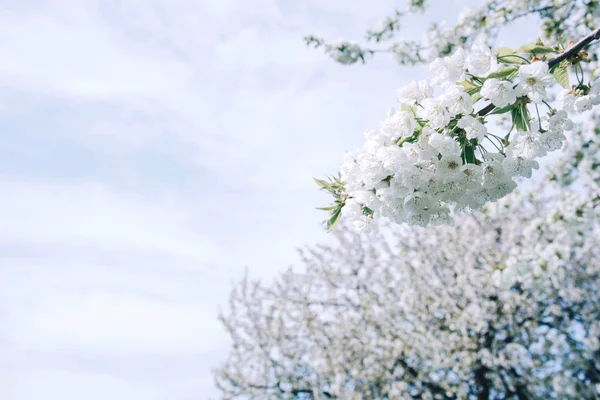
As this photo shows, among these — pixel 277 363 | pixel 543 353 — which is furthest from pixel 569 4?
pixel 277 363

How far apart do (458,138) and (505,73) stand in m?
0.23

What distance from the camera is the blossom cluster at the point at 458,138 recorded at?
1390mm

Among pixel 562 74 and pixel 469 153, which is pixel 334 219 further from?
pixel 562 74

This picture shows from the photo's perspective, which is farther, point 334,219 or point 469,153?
point 334,219

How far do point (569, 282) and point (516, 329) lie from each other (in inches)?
72.8

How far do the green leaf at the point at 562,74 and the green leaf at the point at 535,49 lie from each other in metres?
0.09

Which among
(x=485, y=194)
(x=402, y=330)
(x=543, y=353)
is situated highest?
(x=402, y=330)

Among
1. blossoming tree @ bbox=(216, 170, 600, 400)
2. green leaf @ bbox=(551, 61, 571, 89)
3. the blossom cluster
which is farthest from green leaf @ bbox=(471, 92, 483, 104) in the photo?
blossoming tree @ bbox=(216, 170, 600, 400)

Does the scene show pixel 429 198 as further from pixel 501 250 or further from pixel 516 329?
pixel 501 250

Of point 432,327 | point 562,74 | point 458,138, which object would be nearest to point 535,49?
point 562,74

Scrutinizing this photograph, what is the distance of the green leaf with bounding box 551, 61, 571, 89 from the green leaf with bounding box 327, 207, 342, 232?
85cm

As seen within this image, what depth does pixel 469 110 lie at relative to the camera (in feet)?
4.56

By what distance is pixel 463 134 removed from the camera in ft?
4.77

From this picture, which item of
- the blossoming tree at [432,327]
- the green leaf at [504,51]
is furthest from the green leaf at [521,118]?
the blossoming tree at [432,327]
